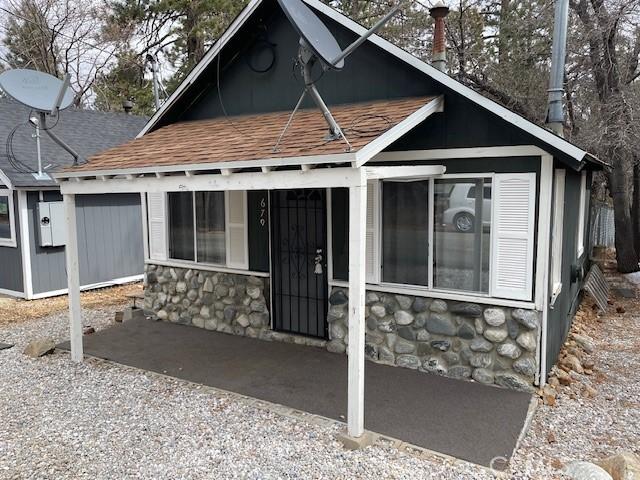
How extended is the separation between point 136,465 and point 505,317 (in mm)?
3617

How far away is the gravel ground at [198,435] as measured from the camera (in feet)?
12.3

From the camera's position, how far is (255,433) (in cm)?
427

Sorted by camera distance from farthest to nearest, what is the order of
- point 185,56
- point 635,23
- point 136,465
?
point 185,56 → point 635,23 → point 136,465

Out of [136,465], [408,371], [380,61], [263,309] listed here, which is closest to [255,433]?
[136,465]

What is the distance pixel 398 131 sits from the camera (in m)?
4.50

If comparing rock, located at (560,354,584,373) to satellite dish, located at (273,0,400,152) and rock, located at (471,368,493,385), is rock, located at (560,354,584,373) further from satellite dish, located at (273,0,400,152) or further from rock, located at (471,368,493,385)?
satellite dish, located at (273,0,400,152)

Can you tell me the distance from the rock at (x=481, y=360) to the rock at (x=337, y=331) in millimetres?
1553

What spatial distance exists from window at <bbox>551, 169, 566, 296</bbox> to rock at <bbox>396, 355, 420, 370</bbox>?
160cm

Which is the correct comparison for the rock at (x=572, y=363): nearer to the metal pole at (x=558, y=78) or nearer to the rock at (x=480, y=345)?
the rock at (x=480, y=345)

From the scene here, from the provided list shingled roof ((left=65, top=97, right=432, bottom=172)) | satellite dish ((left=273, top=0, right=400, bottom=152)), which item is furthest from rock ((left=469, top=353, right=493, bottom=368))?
satellite dish ((left=273, top=0, right=400, bottom=152))

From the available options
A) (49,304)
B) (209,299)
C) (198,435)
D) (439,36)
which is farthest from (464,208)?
(49,304)

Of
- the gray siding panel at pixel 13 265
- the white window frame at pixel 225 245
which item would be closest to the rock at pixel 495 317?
the white window frame at pixel 225 245

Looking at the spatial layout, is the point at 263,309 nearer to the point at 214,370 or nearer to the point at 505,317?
the point at 214,370

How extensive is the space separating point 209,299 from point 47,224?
4.63m
